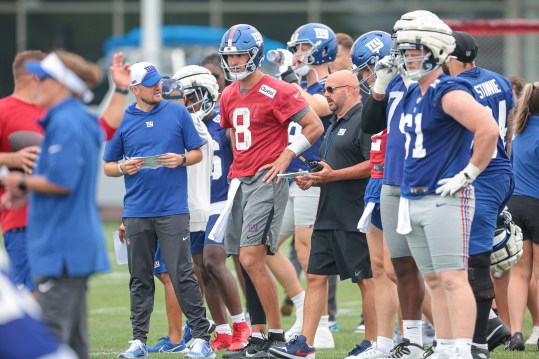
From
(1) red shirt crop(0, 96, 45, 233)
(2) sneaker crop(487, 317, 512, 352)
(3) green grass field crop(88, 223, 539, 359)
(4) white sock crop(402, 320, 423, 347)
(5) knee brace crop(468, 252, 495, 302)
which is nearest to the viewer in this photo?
(1) red shirt crop(0, 96, 45, 233)

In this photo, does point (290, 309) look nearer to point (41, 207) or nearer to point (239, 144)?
point (239, 144)

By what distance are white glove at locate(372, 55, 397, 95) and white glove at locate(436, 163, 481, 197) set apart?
996mm

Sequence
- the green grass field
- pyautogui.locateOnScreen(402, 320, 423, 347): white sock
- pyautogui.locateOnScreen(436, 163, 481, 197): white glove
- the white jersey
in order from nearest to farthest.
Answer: pyautogui.locateOnScreen(436, 163, 481, 197): white glove < pyautogui.locateOnScreen(402, 320, 423, 347): white sock < the green grass field < the white jersey

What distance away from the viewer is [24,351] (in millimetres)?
3445

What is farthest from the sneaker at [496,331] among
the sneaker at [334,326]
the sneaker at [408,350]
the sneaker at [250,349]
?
the sneaker at [334,326]

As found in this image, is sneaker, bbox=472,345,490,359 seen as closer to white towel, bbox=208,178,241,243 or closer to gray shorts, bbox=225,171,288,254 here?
gray shorts, bbox=225,171,288,254

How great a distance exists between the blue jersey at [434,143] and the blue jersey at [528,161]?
2.52 metres

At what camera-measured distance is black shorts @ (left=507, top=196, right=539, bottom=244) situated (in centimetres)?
889

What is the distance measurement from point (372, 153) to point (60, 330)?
3.11m

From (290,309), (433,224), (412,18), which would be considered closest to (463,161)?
(433,224)

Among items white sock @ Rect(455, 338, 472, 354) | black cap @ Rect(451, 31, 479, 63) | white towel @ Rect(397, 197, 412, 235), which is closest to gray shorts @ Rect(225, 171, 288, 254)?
white towel @ Rect(397, 197, 412, 235)

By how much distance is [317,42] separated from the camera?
9406 mm

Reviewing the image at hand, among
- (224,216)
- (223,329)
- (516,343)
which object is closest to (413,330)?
(516,343)

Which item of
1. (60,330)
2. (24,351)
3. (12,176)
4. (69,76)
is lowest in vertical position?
(60,330)
